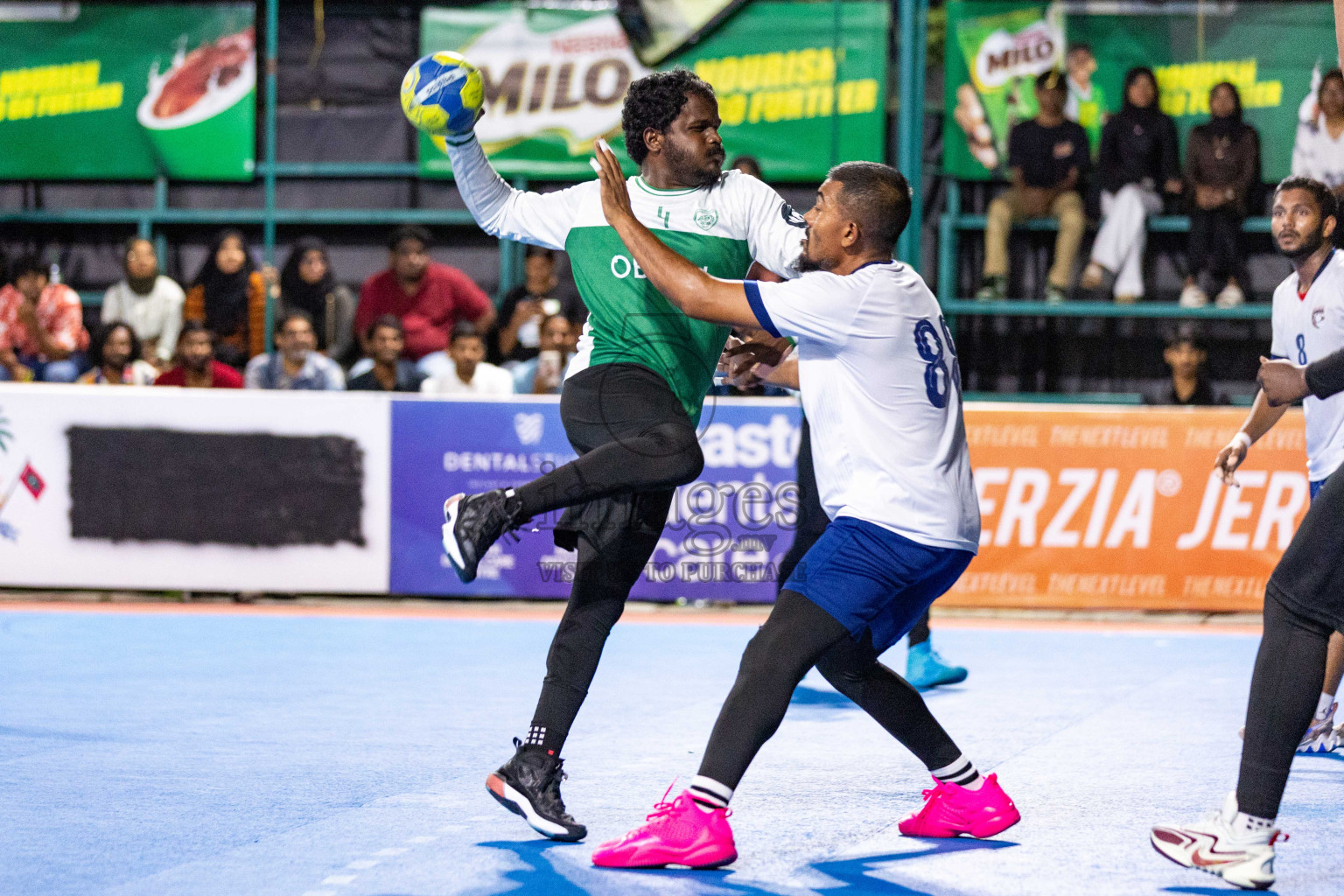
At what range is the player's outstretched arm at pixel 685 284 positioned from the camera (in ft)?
13.0

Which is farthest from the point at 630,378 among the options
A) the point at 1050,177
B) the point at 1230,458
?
the point at 1050,177

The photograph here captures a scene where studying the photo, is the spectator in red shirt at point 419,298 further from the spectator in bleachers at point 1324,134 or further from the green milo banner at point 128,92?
the spectator in bleachers at point 1324,134

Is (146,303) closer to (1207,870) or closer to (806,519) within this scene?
(806,519)

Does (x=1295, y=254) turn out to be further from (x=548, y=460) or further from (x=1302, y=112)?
(x=1302, y=112)

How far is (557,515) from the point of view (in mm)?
9594

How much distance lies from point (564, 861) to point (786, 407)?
233 inches

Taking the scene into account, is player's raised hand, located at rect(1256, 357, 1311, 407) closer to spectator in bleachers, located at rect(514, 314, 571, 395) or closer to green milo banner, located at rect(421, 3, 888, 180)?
spectator in bleachers, located at rect(514, 314, 571, 395)

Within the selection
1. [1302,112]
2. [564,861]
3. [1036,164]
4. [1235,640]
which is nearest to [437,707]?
[564,861]

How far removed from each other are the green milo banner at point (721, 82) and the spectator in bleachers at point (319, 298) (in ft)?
5.96

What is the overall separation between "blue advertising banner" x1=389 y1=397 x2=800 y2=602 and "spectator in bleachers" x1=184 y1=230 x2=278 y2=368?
12.3 feet

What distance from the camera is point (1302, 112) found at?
497 inches

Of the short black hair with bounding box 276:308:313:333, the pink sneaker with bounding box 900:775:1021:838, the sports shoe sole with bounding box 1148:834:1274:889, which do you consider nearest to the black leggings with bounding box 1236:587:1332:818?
the sports shoe sole with bounding box 1148:834:1274:889

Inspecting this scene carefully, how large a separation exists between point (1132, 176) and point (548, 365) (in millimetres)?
5258

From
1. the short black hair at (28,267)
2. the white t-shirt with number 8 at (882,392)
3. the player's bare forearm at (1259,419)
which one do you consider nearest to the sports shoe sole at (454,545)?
the white t-shirt with number 8 at (882,392)
